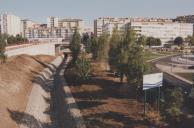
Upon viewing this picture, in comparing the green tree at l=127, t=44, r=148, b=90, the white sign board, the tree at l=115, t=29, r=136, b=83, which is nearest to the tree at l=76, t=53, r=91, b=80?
the tree at l=115, t=29, r=136, b=83

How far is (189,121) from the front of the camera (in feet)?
125

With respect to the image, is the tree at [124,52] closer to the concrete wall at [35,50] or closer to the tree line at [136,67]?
the tree line at [136,67]

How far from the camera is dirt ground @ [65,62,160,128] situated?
37.5 metres

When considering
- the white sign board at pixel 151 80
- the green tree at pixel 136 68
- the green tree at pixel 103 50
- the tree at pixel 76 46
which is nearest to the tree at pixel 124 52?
the green tree at pixel 136 68

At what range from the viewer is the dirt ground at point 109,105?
3748 centimetres

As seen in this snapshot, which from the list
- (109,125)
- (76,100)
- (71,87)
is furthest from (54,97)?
(109,125)

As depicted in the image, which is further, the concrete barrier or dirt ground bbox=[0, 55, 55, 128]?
the concrete barrier

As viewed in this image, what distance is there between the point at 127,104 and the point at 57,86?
23305 millimetres

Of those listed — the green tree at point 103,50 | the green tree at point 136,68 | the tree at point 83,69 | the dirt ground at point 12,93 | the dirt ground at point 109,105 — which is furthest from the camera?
the green tree at point 103,50

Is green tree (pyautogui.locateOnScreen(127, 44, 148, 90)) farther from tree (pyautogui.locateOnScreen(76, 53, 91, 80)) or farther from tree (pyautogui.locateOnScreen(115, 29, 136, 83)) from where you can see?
tree (pyautogui.locateOnScreen(76, 53, 91, 80))

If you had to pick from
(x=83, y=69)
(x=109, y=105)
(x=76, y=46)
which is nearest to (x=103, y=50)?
(x=76, y=46)

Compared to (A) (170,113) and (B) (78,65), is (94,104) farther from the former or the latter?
(B) (78,65)

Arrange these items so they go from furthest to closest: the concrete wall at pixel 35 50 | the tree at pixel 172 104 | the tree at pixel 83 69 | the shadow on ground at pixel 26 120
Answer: the concrete wall at pixel 35 50
the tree at pixel 83 69
the shadow on ground at pixel 26 120
the tree at pixel 172 104

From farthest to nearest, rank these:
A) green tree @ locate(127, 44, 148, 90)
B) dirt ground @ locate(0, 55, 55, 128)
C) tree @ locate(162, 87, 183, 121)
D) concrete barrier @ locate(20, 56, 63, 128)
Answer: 1. green tree @ locate(127, 44, 148, 90)
2. concrete barrier @ locate(20, 56, 63, 128)
3. dirt ground @ locate(0, 55, 55, 128)
4. tree @ locate(162, 87, 183, 121)
